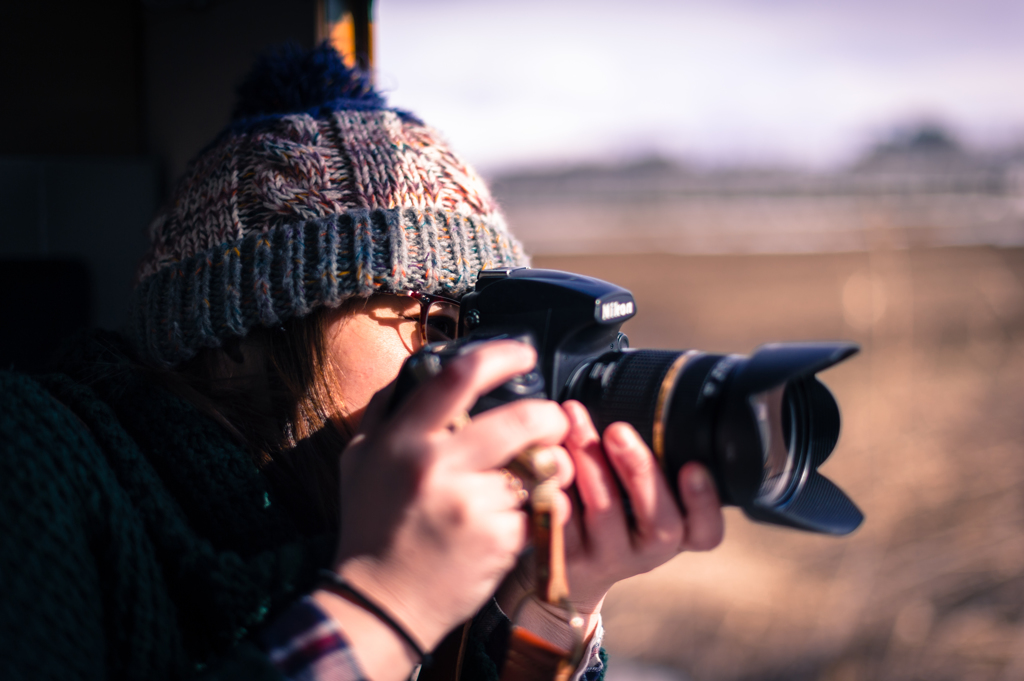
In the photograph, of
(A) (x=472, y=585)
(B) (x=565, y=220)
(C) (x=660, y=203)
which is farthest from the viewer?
(C) (x=660, y=203)

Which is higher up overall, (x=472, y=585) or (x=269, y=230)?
(x=269, y=230)

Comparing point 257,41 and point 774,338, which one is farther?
point 774,338

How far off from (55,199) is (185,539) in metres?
1.00

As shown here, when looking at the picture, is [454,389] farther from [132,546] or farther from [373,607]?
[132,546]

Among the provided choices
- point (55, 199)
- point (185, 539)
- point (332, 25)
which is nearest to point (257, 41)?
point (332, 25)

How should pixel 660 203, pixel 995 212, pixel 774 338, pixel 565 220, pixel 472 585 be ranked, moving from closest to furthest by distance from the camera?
pixel 472 585, pixel 774 338, pixel 995 212, pixel 565 220, pixel 660 203

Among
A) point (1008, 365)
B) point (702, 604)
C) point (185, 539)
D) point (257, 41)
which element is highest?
point (257, 41)

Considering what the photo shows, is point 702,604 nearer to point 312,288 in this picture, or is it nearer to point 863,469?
point 863,469

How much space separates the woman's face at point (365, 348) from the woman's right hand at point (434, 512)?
24cm

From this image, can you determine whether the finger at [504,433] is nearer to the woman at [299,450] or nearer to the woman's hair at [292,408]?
the woman at [299,450]

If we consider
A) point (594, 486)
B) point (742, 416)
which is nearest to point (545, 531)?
point (594, 486)

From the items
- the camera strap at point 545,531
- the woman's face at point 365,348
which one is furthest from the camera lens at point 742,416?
the woman's face at point 365,348

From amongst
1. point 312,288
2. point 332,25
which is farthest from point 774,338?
point 312,288

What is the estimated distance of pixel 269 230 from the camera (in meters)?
0.75
